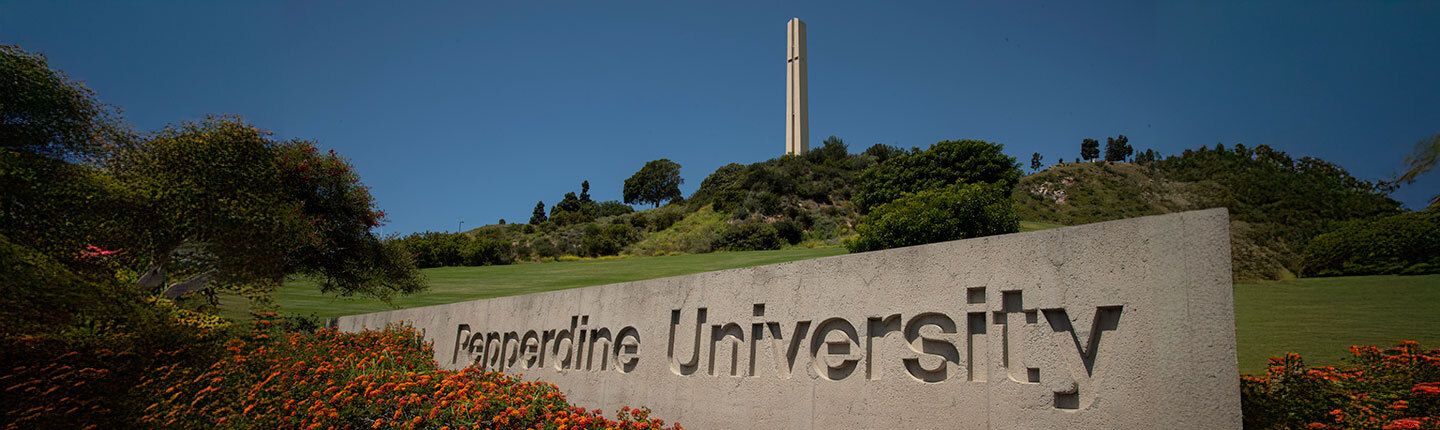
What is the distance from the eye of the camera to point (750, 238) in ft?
111

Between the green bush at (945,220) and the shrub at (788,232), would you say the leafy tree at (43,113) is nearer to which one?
the green bush at (945,220)

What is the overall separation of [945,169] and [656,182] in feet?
157

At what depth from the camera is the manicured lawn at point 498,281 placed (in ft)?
53.9

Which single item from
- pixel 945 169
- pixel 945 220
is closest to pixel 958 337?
pixel 945 220

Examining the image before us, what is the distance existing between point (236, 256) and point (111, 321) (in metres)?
2.37

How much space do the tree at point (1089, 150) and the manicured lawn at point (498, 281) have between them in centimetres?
4150

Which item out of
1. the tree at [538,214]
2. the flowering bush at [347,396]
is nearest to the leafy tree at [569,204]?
the tree at [538,214]

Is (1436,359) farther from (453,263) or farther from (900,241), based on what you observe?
(453,263)

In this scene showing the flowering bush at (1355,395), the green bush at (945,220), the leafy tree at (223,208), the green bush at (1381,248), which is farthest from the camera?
the green bush at (945,220)

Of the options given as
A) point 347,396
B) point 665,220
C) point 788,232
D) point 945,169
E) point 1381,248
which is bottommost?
point 347,396

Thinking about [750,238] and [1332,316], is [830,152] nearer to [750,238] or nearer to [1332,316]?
[750,238]

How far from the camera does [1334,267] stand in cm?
1329

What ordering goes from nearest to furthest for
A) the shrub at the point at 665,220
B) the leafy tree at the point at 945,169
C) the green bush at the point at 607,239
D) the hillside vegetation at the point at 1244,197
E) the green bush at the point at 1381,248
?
the green bush at the point at 1381,248 < the hillside vegetation at the point at 1244,197 < the leafy tree at the point at 945,169 < the green bush at the point at 607,239 < the shrub at the point at 665,220

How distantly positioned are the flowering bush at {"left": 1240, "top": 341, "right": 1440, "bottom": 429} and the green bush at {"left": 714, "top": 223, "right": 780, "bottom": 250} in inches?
1140
